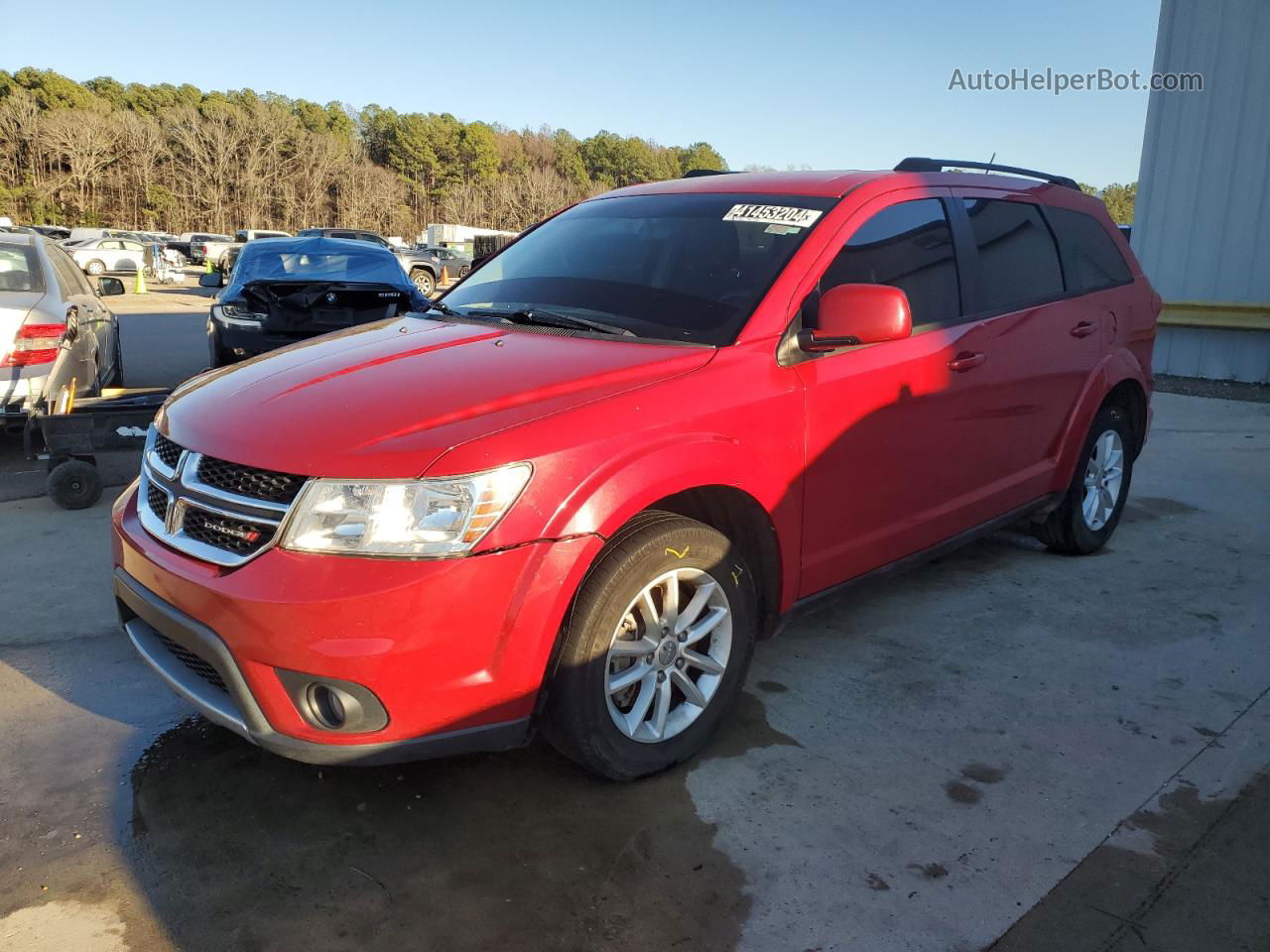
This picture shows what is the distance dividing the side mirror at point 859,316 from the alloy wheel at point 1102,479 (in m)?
2.18

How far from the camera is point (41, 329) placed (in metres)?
6.11

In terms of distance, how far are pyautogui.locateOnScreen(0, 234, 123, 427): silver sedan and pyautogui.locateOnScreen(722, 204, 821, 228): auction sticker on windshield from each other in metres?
4.48

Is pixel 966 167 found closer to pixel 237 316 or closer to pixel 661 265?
pixel 661 265

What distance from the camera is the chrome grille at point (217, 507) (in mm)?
2453

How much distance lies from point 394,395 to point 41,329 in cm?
458

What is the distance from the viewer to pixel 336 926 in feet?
7.52

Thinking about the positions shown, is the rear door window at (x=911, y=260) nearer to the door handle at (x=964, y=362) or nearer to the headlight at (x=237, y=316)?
the door handle at (x=964, y=362)

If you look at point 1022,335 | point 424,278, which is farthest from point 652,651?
point 424,278

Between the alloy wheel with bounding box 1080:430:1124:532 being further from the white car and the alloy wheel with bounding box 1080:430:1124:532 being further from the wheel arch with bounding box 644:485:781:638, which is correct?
the white car

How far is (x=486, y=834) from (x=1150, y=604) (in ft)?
10.2

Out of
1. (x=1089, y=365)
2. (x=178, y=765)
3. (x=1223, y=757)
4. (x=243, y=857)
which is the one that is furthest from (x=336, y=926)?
(x=1089, y=365)

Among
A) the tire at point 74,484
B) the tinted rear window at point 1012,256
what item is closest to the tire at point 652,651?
the tinted rear window at point 1012,256

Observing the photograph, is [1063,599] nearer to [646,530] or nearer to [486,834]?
[646,530]

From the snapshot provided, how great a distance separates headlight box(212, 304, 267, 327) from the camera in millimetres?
8289
